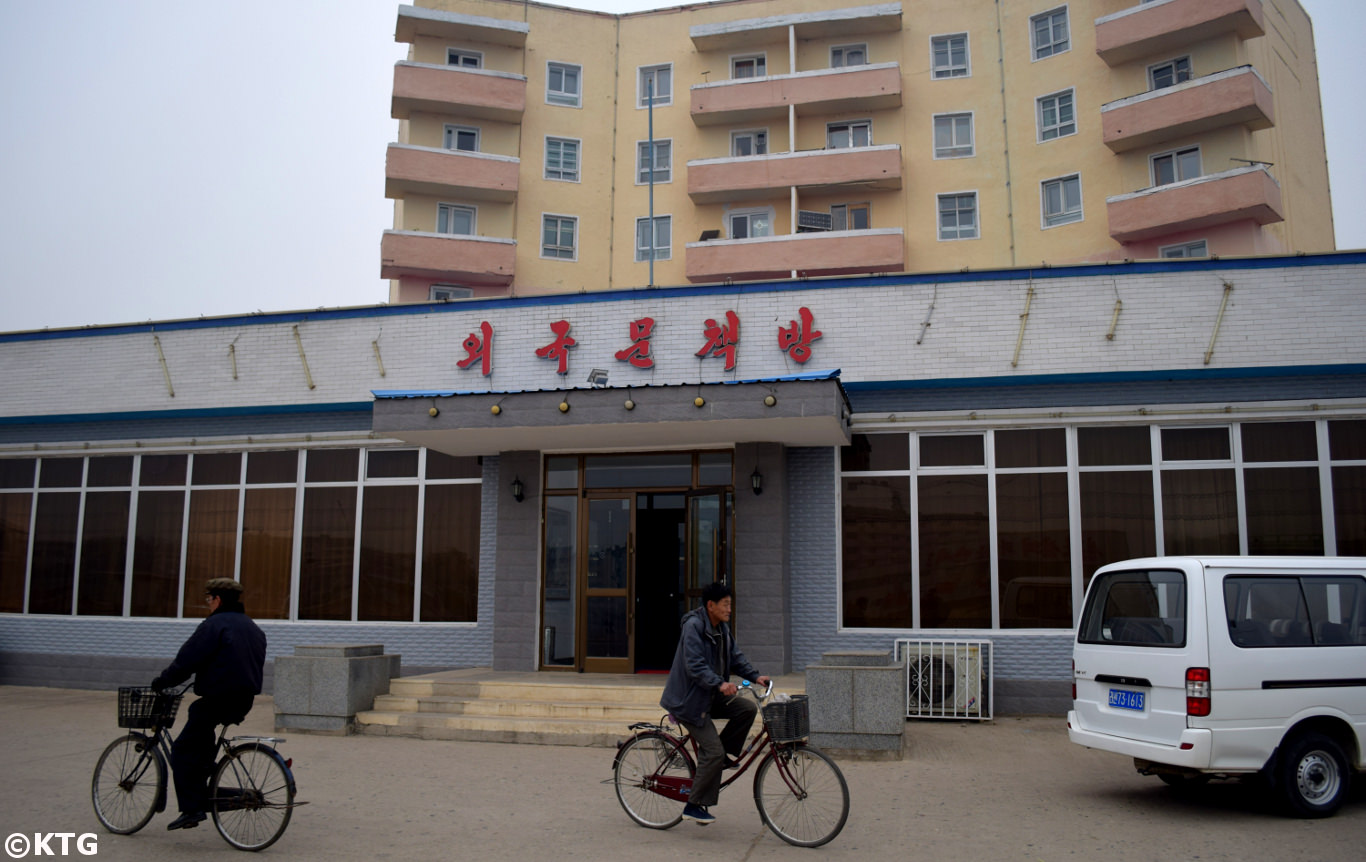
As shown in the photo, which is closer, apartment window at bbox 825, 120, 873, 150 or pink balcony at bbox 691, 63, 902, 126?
pink balcony at bbox 691, 63, 902, 126

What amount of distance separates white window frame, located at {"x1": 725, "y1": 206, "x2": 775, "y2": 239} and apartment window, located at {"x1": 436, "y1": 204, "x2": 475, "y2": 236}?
8002mm

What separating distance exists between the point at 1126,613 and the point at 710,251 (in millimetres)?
22847

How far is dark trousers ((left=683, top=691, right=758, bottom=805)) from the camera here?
673cm

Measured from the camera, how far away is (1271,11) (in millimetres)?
28078

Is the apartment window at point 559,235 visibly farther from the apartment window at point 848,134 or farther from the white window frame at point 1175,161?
the white window frame at point 1175,161

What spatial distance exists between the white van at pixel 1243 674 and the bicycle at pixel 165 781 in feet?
19.8

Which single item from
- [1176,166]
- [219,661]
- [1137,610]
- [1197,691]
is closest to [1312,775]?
[1197,691]

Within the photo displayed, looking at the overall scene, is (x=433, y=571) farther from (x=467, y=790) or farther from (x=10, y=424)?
(x=10, y=424)

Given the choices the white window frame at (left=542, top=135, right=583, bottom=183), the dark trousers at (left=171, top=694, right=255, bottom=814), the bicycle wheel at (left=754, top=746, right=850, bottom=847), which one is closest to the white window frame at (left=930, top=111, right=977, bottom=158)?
the white window frame at (left=542, top=135, right=583, bottom=183)

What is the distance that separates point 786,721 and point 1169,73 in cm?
2675

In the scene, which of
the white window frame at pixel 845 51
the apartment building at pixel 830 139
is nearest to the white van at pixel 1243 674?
the apartment building at pixel 830 139

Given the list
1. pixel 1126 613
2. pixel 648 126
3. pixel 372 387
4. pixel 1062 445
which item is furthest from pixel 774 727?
pixel 648 126

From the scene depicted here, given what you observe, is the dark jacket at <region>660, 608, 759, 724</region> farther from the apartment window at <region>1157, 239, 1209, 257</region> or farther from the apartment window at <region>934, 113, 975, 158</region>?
the apartment window at <region>934, 113, 975, 158</region>

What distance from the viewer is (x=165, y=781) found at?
22.7 feet
